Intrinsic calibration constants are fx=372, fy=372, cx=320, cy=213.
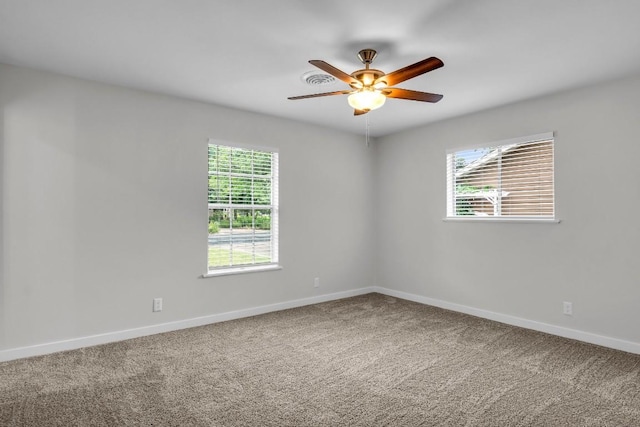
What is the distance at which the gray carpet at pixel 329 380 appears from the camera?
2.27 meters

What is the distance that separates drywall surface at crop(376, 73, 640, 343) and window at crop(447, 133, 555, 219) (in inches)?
4.1

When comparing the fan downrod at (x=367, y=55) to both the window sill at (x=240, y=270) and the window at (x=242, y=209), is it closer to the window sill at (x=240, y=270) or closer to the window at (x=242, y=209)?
the window at (x=242, y=209)

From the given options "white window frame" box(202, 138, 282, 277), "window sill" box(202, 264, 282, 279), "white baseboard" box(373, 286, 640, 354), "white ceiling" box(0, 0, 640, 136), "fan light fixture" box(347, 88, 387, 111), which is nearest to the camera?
"white ceiling" box(0, 0, 640, 136)

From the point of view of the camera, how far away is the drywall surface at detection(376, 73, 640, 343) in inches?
132

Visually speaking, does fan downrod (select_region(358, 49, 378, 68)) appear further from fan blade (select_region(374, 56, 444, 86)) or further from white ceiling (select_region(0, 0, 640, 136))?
Result: fan blade (select_region(374, 56, 444, 86))

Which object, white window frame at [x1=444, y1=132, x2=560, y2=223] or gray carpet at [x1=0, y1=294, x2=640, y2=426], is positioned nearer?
gray carpet at [x1=0, y1=294, x2=640, y2=426]

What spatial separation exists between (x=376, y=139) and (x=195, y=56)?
11.2 ft

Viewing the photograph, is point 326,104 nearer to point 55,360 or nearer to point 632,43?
point 632,43

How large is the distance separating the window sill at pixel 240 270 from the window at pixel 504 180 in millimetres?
2386

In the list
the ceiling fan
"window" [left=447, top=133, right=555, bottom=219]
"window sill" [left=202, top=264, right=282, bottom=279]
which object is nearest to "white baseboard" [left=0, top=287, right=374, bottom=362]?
"window sill" [left=202, top=264, right=282, bottom=279]

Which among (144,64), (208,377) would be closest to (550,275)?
(208,377)

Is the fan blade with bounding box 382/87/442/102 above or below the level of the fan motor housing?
below

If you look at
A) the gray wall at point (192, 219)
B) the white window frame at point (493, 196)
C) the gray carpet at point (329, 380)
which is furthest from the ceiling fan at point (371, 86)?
the gray carpet at point (329, 380)

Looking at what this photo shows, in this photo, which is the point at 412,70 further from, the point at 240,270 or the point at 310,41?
the point at 240,270
